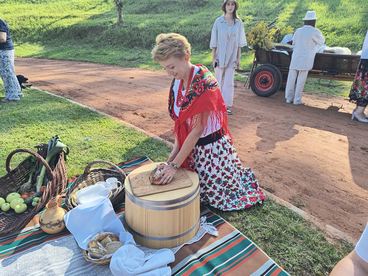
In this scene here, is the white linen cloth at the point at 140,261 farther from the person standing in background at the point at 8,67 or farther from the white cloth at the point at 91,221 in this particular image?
the person standing in background at the point at 8,67

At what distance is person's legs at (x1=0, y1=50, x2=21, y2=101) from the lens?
19.2ft

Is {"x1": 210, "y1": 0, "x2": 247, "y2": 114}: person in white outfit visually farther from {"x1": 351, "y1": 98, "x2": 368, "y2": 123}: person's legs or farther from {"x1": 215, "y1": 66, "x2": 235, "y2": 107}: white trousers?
{"x1": 351, "y1": 98, "x2": 368, "y2": 123}: person's legs

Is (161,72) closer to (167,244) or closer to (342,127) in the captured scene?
(342,127)

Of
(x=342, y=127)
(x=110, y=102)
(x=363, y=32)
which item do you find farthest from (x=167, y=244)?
(x=363, y=32)

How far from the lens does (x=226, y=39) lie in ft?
17.5

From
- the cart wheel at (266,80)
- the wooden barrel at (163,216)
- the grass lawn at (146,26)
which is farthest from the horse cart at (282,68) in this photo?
the wooden barrel at (163,216)

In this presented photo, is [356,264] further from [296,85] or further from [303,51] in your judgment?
[296,85]

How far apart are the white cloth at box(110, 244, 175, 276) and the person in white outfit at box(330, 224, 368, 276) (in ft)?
4.30

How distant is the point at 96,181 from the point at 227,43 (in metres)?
3.43

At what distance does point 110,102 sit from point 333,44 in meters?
8.17

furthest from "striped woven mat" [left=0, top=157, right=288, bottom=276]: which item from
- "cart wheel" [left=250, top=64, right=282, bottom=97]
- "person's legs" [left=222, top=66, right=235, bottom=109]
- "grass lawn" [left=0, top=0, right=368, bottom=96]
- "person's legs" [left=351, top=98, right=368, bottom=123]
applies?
"grass lawn" [left=0, top=0, right=368, bottom=96]

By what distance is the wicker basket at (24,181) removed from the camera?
269 cm

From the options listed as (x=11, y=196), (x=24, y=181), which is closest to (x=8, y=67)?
(x=24, y=181)

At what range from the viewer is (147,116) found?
5598 mm
